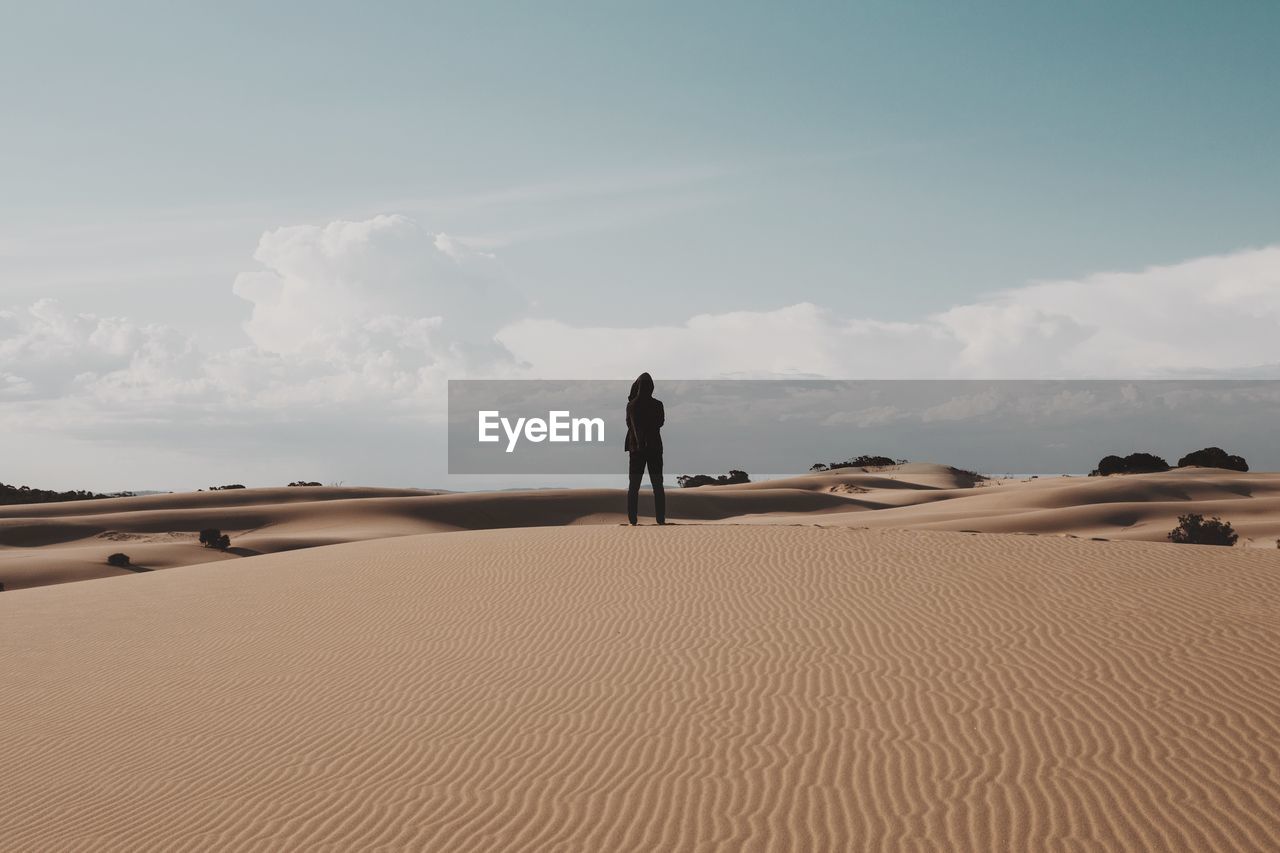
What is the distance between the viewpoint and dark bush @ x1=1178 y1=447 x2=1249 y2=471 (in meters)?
59.7

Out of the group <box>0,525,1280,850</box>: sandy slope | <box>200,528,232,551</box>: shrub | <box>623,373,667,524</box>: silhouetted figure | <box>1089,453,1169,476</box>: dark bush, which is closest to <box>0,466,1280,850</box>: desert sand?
<box>0,525,1280,850</box>: sandy slope

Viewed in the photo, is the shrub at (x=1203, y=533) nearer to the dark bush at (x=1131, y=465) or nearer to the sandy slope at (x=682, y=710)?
the sandy slope at (x=682, y=710)

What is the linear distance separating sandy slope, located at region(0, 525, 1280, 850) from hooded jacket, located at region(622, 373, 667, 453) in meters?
3.83

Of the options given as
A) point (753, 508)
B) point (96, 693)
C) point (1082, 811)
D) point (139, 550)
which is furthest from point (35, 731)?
point (753, 508)

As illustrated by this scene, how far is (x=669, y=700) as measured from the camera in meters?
8.19

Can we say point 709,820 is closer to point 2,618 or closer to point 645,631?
point 645,631

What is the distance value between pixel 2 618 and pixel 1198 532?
26941mm

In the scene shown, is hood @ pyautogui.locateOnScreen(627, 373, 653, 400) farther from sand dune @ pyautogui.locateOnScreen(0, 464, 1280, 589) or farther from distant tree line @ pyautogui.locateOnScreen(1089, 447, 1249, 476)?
distant tree line @ pyautogui.locateOnScreen(1089, 447, 1249, 476)

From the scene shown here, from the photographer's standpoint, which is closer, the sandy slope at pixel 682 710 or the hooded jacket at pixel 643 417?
the sandy slope at pixel 682 710

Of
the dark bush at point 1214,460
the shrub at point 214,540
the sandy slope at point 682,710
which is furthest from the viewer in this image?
the dark bush at point 1214,460

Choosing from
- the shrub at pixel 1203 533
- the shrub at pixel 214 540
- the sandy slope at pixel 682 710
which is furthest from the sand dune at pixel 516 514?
the sandy slope at pixel 682 710

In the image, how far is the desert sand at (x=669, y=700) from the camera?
5875 millimetres

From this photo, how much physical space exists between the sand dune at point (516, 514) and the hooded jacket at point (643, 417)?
49.9 feet

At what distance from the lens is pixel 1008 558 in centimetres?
1400
